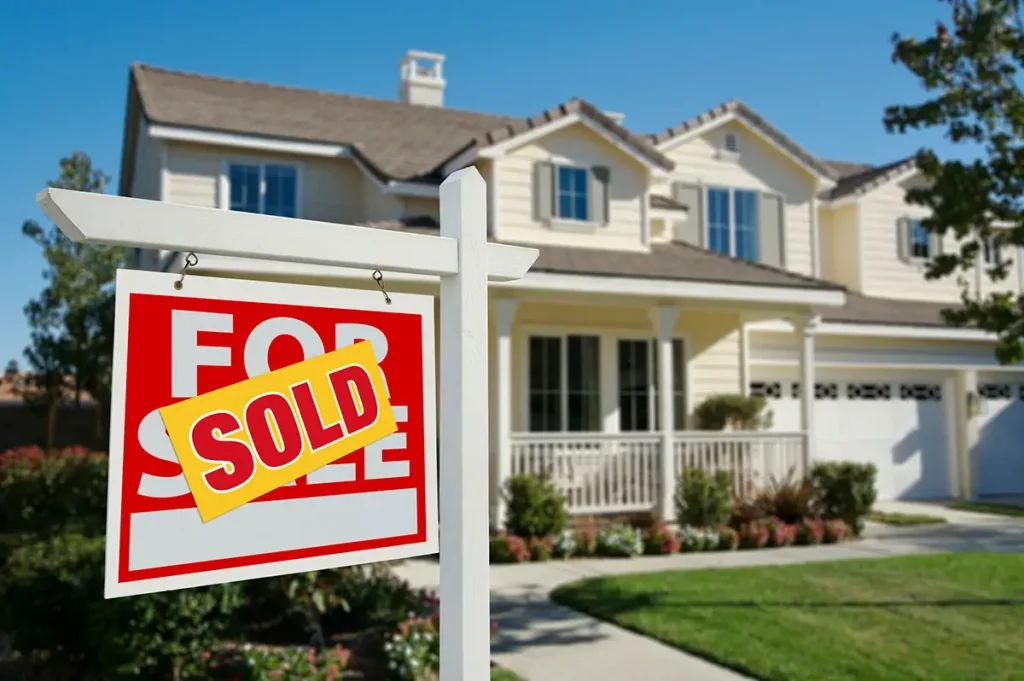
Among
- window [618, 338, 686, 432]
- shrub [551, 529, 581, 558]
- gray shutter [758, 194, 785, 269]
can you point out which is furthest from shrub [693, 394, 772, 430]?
shrub [551, 529, 581, 558]

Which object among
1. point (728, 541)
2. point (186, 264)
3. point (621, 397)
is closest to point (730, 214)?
point (621, 397)

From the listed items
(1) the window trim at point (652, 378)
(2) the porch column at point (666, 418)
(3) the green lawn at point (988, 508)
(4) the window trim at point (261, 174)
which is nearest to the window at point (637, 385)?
(1) the window trim at point (652, 378)

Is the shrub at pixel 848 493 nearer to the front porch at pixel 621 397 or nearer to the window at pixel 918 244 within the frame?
the front porch at pixel 621 397

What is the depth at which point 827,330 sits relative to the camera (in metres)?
15.7

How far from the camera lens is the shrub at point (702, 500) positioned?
11.5m

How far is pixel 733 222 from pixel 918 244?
4.94 metres

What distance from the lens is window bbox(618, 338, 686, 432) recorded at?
46.2ft

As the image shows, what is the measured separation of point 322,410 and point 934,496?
17.0m

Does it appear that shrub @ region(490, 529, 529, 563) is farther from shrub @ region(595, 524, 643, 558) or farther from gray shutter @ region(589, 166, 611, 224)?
gray shutter @ region(589, 166, 611, 224)

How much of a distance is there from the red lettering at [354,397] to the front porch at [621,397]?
28.5ft

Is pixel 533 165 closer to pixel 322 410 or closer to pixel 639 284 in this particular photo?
pixel 639 284

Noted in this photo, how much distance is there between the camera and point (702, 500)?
11516 millimetres

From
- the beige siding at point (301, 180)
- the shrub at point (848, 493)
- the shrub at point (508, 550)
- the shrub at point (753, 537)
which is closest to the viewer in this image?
the shrub at point (508, 550)

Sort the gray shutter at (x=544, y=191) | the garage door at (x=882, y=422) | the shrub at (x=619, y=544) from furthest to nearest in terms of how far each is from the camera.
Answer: the garage door at (x=882, y=422), the gray shutter at (x=544, y=191), the shrub at (x=619, y=544)
